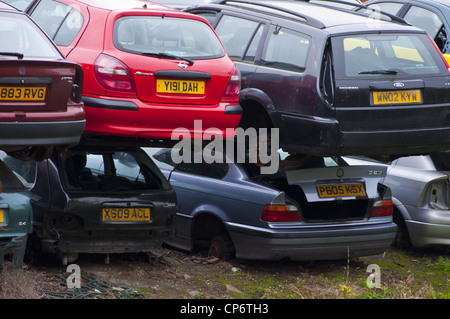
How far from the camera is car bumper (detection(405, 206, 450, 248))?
964 cm

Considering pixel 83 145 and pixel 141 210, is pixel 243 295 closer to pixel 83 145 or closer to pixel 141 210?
pixel 141 210

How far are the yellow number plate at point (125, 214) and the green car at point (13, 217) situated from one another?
0.99m

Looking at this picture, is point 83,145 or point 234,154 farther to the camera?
point 234,154

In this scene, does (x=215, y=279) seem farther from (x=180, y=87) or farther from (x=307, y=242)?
(x=180, y=87)

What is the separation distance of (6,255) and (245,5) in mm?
4055

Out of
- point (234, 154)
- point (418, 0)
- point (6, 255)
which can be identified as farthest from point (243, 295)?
point (418, 0)

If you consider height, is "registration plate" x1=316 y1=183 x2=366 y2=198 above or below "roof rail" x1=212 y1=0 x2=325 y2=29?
below

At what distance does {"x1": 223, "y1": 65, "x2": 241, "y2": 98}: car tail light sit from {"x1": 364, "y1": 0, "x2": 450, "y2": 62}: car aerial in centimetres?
367

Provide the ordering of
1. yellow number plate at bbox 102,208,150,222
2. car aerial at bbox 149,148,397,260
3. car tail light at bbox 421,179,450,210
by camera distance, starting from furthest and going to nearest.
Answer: car tail light at bbox 421,179,450,210 < car aerial at bbox 149,148,397,260 < yellow number plate at bbox 102,208,150,222

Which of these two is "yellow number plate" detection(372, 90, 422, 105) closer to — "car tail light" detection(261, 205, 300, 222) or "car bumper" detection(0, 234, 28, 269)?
"car tail light" detection(261, 205, 300, 222)

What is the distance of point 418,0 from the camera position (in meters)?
12.3

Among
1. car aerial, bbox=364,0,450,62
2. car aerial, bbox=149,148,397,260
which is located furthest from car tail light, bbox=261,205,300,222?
car aerial, bbox=364,0,450,62

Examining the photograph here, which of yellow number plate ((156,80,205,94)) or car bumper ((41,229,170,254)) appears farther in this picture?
car bumper ((41,229,170,254))

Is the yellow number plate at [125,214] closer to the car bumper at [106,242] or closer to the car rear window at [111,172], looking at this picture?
the car bumper at [106,242]
